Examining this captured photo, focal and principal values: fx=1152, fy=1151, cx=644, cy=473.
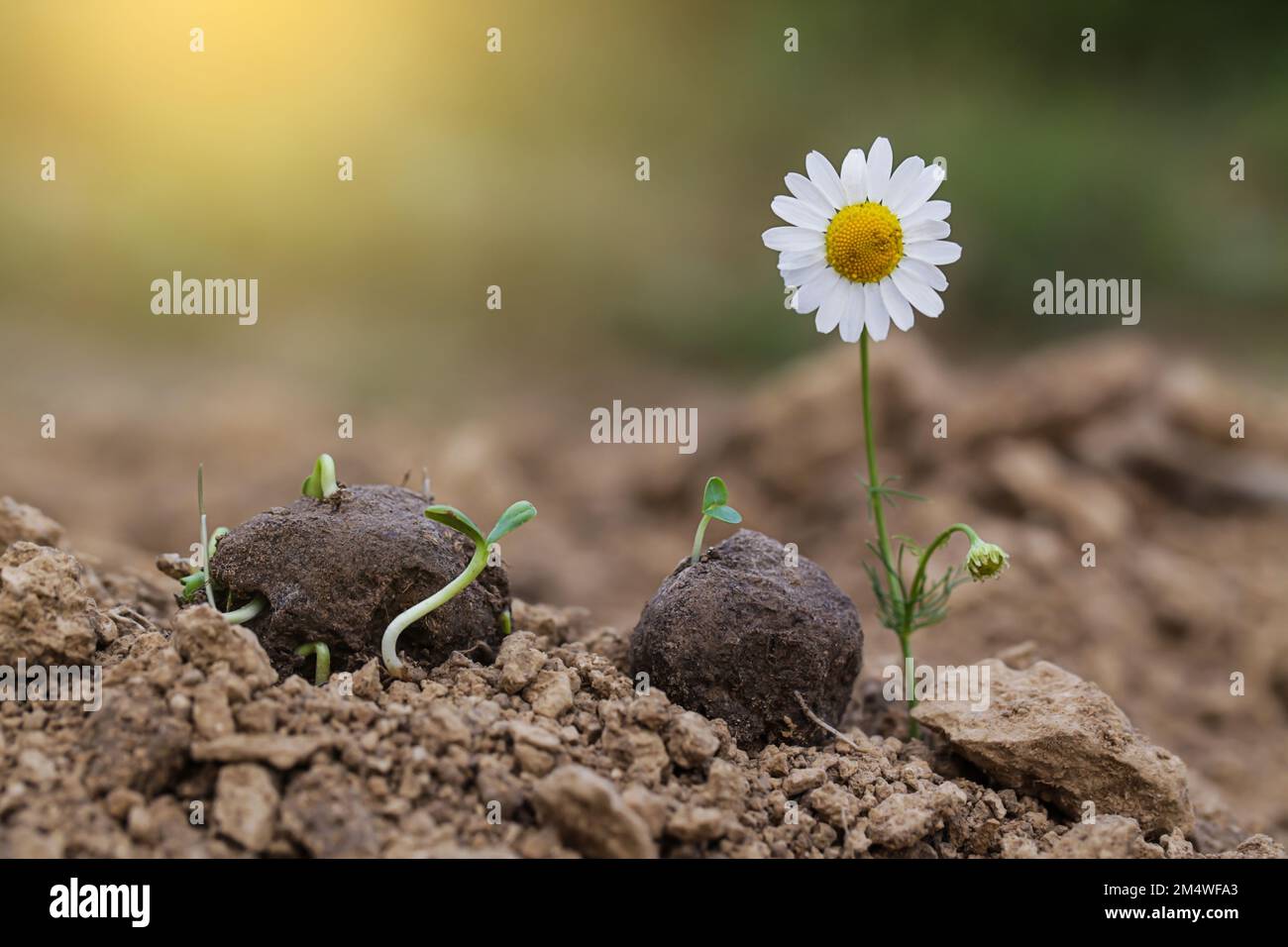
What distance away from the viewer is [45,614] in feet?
6.50

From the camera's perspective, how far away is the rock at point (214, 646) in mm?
1825

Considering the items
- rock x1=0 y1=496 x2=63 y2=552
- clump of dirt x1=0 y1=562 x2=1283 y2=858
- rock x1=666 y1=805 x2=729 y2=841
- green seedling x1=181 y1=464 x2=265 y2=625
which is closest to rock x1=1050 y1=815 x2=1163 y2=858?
clump of dirt x1=0 y1=562 x2=1283 y2=858

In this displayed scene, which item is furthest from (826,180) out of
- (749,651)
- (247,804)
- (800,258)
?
(247,804)

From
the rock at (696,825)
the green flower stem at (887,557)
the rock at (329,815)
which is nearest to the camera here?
the rock at (329,815)

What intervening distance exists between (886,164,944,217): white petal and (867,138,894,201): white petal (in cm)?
2

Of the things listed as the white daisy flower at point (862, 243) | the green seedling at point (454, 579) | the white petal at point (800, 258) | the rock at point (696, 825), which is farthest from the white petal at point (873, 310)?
the rock at point (696, 825)

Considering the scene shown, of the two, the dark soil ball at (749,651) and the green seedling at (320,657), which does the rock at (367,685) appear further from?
the dark soil ball at (749,651)

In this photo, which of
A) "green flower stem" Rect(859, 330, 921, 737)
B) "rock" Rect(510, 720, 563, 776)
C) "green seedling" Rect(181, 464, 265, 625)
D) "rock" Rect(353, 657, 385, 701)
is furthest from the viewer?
"green flower stem" Rect(859, 330, 921, 737)

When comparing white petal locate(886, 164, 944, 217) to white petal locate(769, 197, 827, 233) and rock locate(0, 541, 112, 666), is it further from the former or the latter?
rock locate(0, 541, 112, 666)

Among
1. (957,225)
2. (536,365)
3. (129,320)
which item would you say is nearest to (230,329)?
(129,320)

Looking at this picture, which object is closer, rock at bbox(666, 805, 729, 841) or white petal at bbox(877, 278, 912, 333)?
rock at bbox(666, 805, 729, 841)

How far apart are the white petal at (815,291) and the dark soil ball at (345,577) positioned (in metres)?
0.79

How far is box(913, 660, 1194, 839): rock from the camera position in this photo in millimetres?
2096

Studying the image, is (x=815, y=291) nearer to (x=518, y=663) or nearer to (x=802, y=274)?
(x=802, y=274)
